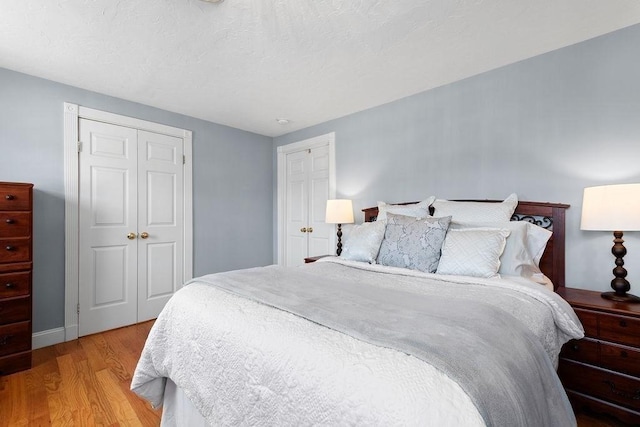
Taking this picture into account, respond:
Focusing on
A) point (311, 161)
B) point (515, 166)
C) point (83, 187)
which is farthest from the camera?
point (311, 161)

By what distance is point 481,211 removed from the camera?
225 cm

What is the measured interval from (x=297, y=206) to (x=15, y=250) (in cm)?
282

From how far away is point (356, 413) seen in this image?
2.32ft

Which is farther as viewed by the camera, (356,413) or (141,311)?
(141,311)

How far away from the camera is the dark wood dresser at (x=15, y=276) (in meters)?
2.19

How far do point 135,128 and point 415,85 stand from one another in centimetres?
291

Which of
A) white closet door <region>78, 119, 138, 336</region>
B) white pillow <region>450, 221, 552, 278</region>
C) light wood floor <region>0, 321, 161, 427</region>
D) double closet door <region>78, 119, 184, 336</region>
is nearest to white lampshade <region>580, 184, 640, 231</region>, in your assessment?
white pillow <region>450, 221, 552, 278</region>

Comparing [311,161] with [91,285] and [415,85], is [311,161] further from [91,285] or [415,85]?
[91,285]

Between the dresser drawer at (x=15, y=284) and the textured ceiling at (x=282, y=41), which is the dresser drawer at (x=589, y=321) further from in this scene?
the dresser drawer at (x=15, y=284)

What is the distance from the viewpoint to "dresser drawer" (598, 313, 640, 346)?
1595 millimetres

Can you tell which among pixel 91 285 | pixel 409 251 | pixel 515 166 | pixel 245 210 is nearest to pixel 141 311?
pixel 91 285

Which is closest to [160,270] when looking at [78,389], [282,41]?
[78,389]

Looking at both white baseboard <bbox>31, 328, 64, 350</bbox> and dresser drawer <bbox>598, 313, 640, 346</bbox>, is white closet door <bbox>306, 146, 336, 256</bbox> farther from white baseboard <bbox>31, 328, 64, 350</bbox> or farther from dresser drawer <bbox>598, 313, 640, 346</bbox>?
white baseboard <bbox>31, 328, 64, 350</bbox>

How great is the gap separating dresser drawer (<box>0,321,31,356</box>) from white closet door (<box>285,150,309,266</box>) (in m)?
2.70
